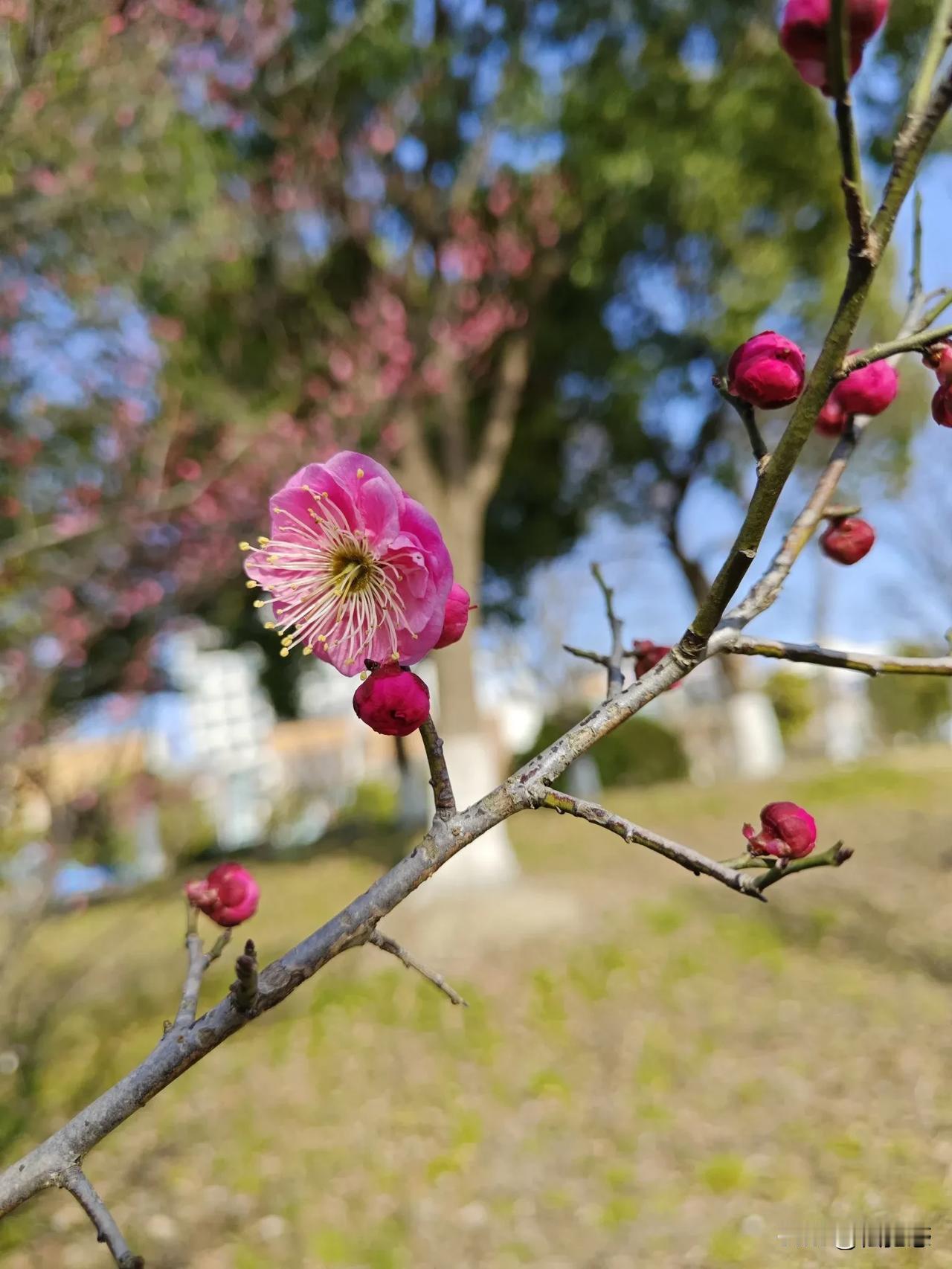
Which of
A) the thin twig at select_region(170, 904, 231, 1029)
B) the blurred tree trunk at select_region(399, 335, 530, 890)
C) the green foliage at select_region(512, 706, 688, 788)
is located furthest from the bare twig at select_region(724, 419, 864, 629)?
the green foliage at select_region(512, 706, 688, 788)

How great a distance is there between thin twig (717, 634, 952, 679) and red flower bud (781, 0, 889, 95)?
0.44m

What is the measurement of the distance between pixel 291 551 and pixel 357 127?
23.7ft

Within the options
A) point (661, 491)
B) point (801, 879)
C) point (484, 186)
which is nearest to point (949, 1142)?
point (801, 879)

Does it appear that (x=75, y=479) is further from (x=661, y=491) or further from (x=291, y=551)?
(x=661, y=491)

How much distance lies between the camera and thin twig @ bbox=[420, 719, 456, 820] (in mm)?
775

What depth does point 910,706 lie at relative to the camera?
49.4 ft

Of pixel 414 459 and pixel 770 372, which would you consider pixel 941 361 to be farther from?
pixel 414 459

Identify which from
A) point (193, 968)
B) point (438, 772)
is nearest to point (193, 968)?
point (193, 968)

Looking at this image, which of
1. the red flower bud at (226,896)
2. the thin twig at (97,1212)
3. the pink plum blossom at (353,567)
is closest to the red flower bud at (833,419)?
the pink plum blossom at (353,567)

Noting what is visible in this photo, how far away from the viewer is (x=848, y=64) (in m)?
0.56

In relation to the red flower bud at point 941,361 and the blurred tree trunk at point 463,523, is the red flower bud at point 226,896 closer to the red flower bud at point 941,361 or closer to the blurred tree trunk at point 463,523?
the red flower bud at point 941,361

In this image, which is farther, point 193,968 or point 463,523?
point 463,523

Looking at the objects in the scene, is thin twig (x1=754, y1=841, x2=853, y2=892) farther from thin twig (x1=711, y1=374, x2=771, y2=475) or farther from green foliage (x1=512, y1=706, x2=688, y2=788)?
green foliage (x1=512, y1=706, x2=688, y2=788)

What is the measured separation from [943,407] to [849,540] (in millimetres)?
224
